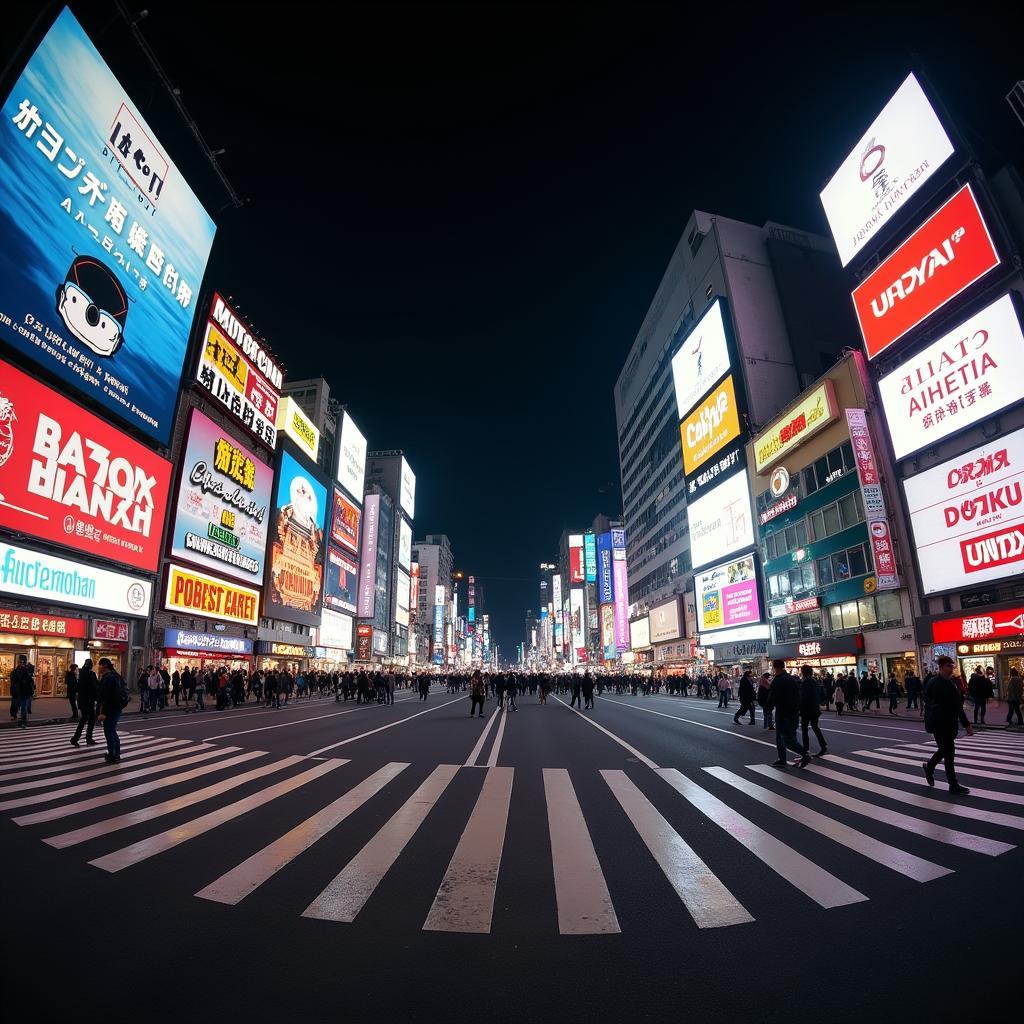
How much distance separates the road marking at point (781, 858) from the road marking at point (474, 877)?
2.49 m

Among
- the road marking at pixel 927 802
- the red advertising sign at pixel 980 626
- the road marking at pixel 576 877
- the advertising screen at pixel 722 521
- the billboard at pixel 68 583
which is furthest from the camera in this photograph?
the advertising screen at pixel 722 521

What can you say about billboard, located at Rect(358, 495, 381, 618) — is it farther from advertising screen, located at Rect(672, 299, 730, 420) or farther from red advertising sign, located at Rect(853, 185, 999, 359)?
red advertising sign, located at Rect(853, 185, 999, 359)

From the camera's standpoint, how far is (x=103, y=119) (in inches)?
1168

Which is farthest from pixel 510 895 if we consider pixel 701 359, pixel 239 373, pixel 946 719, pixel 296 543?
pixel 701 359

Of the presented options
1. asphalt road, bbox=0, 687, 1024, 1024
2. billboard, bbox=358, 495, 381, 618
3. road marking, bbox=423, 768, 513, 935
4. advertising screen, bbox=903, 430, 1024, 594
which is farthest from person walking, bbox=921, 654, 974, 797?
billboard, bbox=358, 495, 381, 618

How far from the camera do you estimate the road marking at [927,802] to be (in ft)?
22.3

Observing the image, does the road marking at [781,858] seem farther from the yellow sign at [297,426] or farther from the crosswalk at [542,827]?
the yellow sign at [297,426]

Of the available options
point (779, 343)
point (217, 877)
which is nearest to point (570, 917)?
point (217, 877)

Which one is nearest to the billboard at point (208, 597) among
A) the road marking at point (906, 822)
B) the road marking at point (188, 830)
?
the road marking at point (188, 830)

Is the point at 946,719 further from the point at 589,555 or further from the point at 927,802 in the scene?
the point at 589,555

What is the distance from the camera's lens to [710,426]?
61156mm

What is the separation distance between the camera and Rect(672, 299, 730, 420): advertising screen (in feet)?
195

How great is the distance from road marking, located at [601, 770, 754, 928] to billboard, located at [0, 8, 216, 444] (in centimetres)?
2953

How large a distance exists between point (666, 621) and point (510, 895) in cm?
7686
